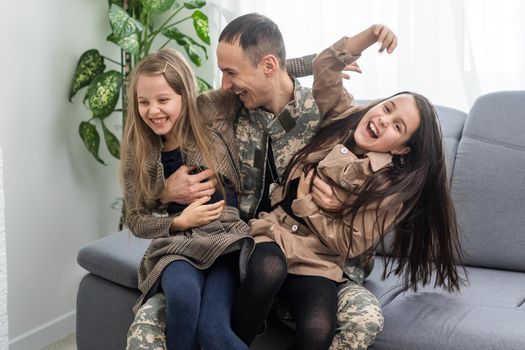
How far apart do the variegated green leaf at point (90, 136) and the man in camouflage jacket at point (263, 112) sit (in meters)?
0.95

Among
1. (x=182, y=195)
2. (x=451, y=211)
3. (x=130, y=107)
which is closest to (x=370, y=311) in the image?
(x=451, y=211)

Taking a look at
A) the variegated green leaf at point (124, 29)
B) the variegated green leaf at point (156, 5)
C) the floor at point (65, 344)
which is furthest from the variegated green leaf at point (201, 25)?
the floor at point (65, 344)

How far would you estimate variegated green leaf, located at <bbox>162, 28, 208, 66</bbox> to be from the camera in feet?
9.38

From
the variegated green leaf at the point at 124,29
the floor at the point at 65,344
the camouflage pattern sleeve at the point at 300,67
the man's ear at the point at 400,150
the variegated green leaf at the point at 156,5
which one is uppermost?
the variegated green leaf at the point at 156,5

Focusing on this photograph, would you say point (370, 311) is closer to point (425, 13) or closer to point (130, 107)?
point (130, 107)

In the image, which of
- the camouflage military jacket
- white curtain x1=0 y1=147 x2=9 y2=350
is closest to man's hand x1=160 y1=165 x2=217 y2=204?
the camouflage military jacket

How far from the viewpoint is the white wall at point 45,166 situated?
8.37ft

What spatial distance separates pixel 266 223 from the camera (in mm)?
1835

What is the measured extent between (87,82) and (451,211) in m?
1.53

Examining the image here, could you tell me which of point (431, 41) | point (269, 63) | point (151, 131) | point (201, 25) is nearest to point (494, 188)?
point (431, 41)

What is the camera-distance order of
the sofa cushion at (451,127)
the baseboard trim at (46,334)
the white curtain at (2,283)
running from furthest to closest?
1. the baseboard trim at (46,334)
2. the sofa cushion at (451,127)
3. the white curtain at (2,283)

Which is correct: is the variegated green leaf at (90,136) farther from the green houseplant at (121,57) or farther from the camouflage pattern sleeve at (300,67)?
the camouflage pattern sleeve at (300,67)

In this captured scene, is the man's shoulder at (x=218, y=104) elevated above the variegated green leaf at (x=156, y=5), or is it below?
below

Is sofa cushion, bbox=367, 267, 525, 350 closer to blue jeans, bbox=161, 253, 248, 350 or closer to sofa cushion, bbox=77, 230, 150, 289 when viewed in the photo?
blue jeans, bbox=161, 253, 248, 350
